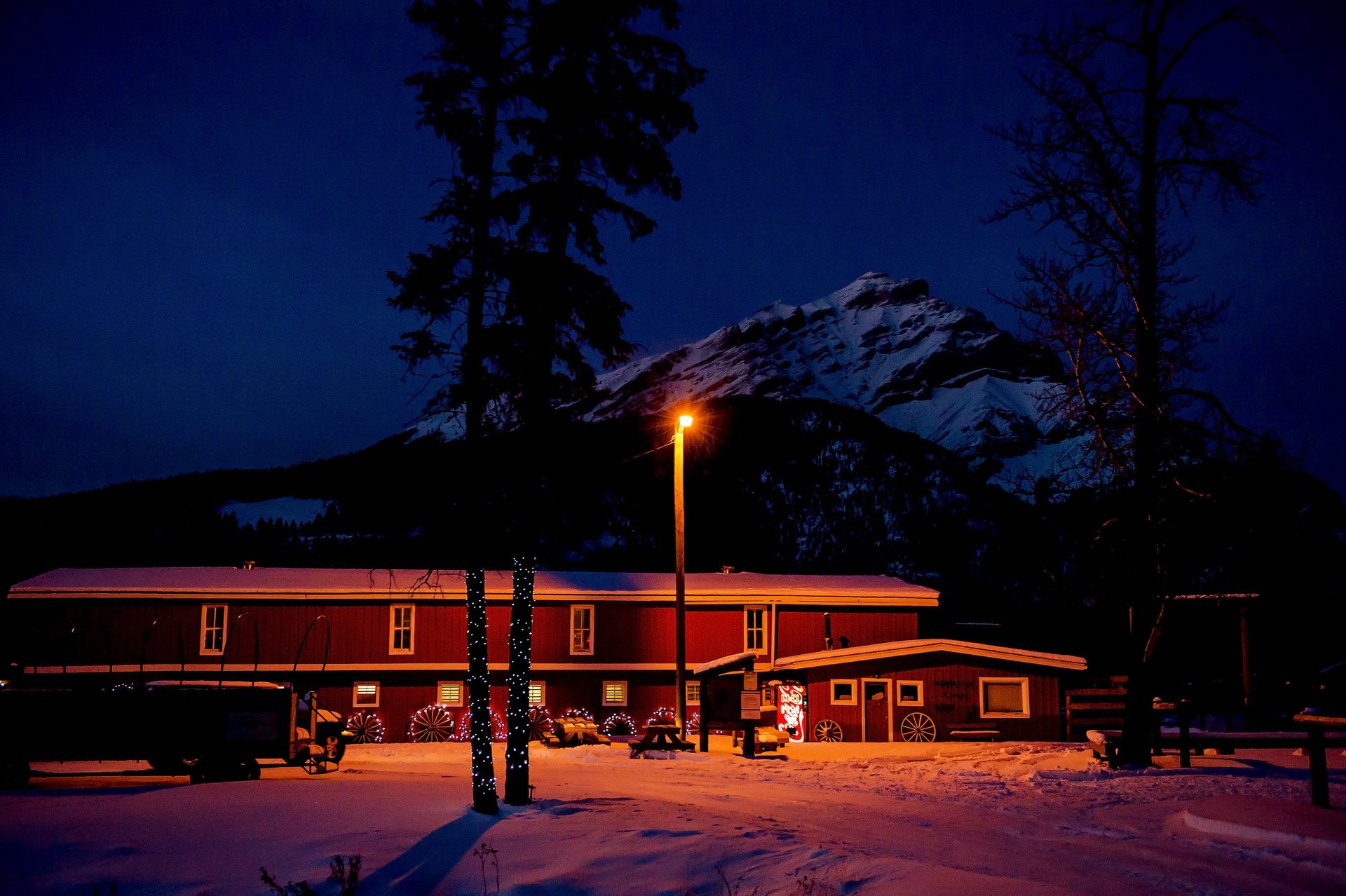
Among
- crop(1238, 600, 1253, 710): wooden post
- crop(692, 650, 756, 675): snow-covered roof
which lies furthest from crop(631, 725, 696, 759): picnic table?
crop(1238, 600, 1253, 710): wooden post

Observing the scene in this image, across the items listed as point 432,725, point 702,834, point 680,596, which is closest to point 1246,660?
point 680,596

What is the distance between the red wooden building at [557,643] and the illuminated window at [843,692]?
0.16ft

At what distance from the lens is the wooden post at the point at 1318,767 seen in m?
13.4

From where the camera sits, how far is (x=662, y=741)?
2661 cm

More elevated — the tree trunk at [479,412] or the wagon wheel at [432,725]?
the tree trunk at [479,412]

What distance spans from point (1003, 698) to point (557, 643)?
15.6m

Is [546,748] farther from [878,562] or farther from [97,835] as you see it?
[878,562]

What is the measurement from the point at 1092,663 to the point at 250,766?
131 feet

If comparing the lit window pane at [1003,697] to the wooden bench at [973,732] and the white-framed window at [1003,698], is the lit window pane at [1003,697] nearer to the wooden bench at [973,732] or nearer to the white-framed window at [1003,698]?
the white-framed window at [1003,698]

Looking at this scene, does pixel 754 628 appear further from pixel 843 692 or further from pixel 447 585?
pixel 447 585

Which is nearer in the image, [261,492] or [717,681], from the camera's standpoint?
[717,681]

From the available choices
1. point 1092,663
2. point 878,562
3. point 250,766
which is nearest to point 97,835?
point 250,766

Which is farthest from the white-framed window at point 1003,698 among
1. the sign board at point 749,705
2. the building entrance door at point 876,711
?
the sign board at point 749,705

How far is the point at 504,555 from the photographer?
15.0 meters
